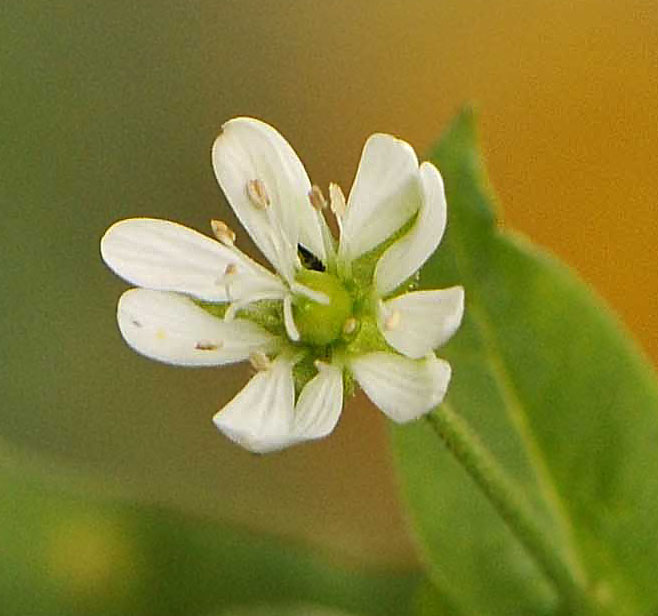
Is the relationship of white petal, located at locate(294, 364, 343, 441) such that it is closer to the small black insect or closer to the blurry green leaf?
the small black insect

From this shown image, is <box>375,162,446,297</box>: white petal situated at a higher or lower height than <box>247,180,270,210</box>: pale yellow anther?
lower

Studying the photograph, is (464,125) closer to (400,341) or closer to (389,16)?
(400,341)

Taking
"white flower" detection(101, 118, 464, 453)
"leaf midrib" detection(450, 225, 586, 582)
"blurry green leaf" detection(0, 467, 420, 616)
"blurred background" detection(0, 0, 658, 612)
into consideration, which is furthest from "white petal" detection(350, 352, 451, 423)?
"blurred background" detection(0, 0, 658, 612)

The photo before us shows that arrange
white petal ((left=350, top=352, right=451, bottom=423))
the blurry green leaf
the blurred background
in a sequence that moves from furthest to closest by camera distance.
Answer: the blurred background, the blurry green leaf, white petal ((left=350, top=352, right=451, bottom=423))

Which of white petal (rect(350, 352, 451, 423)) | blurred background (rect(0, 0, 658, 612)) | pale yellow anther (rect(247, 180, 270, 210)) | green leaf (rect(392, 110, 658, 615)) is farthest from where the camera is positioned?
blurred background (rect(0, 0, 658, 612))

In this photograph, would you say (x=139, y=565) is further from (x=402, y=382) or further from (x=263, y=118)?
(x=263, y=118)

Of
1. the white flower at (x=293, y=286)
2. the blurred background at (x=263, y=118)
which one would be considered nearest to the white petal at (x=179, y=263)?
the white flower at (x=293, y=286)

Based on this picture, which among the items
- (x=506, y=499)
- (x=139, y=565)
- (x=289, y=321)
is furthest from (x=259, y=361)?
(x=139, y=565)

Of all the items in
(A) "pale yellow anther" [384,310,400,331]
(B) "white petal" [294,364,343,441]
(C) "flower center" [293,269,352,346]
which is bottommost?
(B) "white petal" [294,364,343,441]
